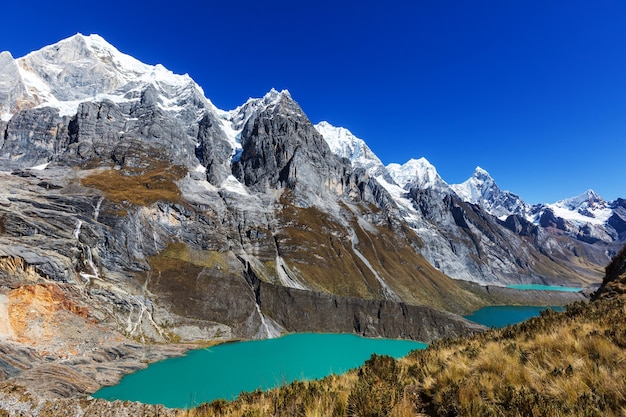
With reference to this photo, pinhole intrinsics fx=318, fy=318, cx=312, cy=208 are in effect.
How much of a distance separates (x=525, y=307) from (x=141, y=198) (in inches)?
7655

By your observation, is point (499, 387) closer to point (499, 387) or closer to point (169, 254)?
point (499, 387)

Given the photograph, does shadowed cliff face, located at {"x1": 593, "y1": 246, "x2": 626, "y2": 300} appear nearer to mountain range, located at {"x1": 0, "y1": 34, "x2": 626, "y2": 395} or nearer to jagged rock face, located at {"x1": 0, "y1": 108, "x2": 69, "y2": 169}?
mountain range, located at {"x1": 0, "y1": 34, "x2": 626, "y2": 395}

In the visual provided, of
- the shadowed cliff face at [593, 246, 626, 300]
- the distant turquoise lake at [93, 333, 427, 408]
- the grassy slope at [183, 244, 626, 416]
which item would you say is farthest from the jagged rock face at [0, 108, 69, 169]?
the shadowed cliff face at [593, 246, 626, 300]

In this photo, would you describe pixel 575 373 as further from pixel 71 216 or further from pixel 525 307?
pixel 525 307

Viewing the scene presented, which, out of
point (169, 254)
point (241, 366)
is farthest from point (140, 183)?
point (241, 366)

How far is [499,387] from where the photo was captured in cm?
685

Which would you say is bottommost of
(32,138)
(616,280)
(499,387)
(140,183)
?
(499,387)

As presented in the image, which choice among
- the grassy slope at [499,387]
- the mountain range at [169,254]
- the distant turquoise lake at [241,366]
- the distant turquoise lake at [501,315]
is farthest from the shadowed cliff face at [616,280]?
the distant turquoise lake at [501,315]

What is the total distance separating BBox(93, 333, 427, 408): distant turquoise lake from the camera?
4497 cm

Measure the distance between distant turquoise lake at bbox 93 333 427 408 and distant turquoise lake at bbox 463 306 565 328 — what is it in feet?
194

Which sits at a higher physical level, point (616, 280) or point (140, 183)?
point (140, 183)

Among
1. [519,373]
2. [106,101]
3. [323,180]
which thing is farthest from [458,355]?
[106,101]

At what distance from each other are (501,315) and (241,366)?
5155 inches

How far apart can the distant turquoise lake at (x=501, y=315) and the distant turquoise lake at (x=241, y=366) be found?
5910 cm
